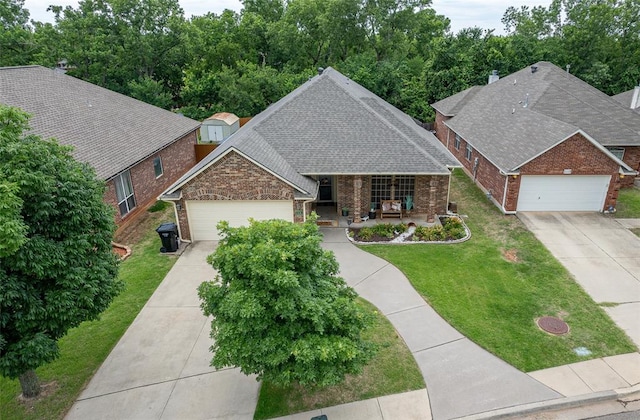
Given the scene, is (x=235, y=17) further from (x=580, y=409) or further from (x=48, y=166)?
(x=580, y=409)

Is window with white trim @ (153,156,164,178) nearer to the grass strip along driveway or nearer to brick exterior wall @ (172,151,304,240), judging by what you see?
brick exterior wall @ (172,151,304,240)

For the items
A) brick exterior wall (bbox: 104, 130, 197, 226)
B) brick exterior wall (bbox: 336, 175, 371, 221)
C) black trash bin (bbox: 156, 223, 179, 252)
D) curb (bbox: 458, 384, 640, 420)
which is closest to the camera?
curb (bbox: 458, 384, 640, 420)

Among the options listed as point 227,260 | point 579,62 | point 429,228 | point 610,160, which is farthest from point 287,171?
point 579,62

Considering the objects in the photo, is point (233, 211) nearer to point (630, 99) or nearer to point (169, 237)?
point (169, 237)

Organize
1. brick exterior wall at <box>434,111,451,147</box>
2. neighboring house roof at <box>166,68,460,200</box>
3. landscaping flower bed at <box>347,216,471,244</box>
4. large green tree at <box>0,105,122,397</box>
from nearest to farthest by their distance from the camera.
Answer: large green tree at <box>0,105,122,397</box> → landscaping flower bed at <box>347,216,471,244</box> → neighboring house roof at <box>166,68,460,200</box> → brick exterior wall at <box>434,111,451,147</box>

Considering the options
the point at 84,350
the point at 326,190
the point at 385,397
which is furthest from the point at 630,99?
the point at 84,350

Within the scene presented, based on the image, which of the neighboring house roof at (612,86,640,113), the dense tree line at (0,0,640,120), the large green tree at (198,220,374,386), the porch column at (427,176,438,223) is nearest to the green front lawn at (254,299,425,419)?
the large green tree at (198,220,374,386)

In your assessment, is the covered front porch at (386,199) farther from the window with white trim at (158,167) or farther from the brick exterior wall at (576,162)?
the window with white trim at (158,167)
